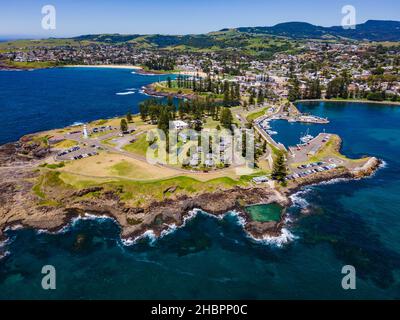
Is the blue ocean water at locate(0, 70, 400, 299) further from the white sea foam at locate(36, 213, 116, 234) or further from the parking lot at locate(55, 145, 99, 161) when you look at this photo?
the parking lot at locate(55, 145, 99, 161)

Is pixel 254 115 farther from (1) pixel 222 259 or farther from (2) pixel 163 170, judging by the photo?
(1) pixel 222 259

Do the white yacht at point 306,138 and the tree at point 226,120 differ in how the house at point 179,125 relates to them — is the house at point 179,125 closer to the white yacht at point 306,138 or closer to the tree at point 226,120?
the tree at point 226,120

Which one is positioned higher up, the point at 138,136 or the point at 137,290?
the point at 138,136

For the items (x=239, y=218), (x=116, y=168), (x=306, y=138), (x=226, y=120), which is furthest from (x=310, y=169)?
(x=116, y=168)

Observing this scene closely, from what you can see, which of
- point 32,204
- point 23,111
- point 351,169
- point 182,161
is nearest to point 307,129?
point 351,169
